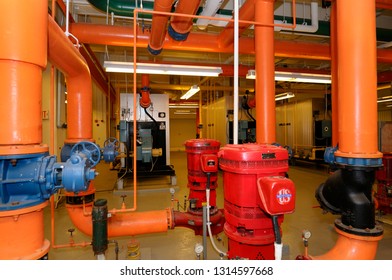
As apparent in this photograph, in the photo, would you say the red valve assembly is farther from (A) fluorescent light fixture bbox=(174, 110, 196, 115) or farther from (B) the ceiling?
(A) fluorescent light fixture bbox=(174, 110, 196, 115)

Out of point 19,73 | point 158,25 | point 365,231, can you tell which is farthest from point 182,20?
point 365,231

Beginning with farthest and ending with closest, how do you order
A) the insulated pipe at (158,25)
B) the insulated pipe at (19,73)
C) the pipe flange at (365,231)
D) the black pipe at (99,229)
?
the insulated pipe at (158,25) < the black pipe at (99,229) < the pipe flange at (365,231) < the insulated pipe at (19,73)

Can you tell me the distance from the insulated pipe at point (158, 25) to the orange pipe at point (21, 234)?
1.85m

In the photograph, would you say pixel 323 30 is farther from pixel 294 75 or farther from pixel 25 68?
pixel 25 68

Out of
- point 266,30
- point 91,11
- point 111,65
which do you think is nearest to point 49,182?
point 266,30

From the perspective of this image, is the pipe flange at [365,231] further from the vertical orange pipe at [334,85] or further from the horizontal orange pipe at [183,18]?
the horizontal orange pipe at [183,18]

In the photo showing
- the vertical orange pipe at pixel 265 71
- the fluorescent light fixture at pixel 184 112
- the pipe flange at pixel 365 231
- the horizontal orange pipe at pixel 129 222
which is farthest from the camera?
the fluorescent light fixture at pixel 184 112

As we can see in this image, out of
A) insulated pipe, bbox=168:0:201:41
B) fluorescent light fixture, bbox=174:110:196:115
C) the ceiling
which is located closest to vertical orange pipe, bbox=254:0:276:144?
the ceiling

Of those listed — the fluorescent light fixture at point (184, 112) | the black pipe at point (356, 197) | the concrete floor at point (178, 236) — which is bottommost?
the concrete floor at point (178, 236)

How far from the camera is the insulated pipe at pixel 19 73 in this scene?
108cm

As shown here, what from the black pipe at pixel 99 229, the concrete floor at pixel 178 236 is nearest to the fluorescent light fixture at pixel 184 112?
the concrete floor at pixel 178 236

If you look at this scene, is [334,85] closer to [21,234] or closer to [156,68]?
[156,68]

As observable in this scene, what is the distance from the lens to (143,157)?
5691mm
